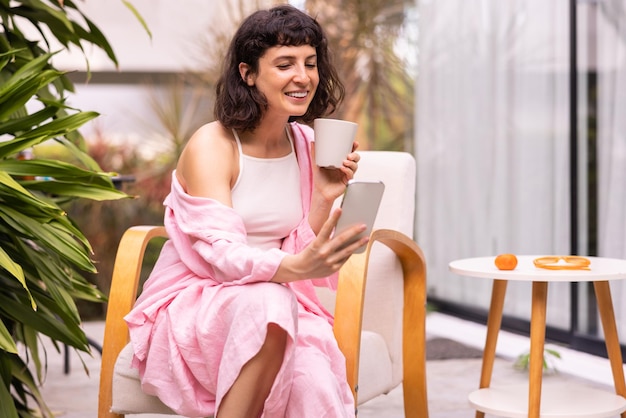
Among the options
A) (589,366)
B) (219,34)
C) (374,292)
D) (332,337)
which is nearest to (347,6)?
(219,34)

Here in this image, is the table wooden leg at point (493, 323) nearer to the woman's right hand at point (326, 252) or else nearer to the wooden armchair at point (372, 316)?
the wooden armchair at point (372, 316)

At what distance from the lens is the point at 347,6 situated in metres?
6.90

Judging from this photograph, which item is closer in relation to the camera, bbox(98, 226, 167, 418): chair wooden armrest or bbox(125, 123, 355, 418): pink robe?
bbox(125, 123, 355, 418): pink robe

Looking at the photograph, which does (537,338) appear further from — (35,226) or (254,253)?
(35,226)

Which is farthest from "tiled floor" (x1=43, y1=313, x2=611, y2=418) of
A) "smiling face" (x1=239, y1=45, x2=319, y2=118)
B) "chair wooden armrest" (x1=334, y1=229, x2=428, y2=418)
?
"smiling face" (x1=239, y1=45, x2=319, y2=118)

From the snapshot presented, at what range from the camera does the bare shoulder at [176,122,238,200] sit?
2287mm

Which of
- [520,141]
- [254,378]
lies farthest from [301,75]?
[520,141]

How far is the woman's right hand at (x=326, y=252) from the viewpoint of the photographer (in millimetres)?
1877

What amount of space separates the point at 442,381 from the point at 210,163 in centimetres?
200

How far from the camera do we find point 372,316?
2.75 m

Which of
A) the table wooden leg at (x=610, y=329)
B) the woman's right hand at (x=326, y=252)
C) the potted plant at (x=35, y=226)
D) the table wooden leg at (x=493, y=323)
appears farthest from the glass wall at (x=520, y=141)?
the woman's right hand at (x=326, y=252)

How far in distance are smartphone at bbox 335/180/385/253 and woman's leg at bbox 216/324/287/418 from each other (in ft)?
0.96

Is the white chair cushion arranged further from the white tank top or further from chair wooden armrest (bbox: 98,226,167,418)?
the white tank top

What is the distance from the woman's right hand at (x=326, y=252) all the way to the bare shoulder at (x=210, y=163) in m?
0.37
